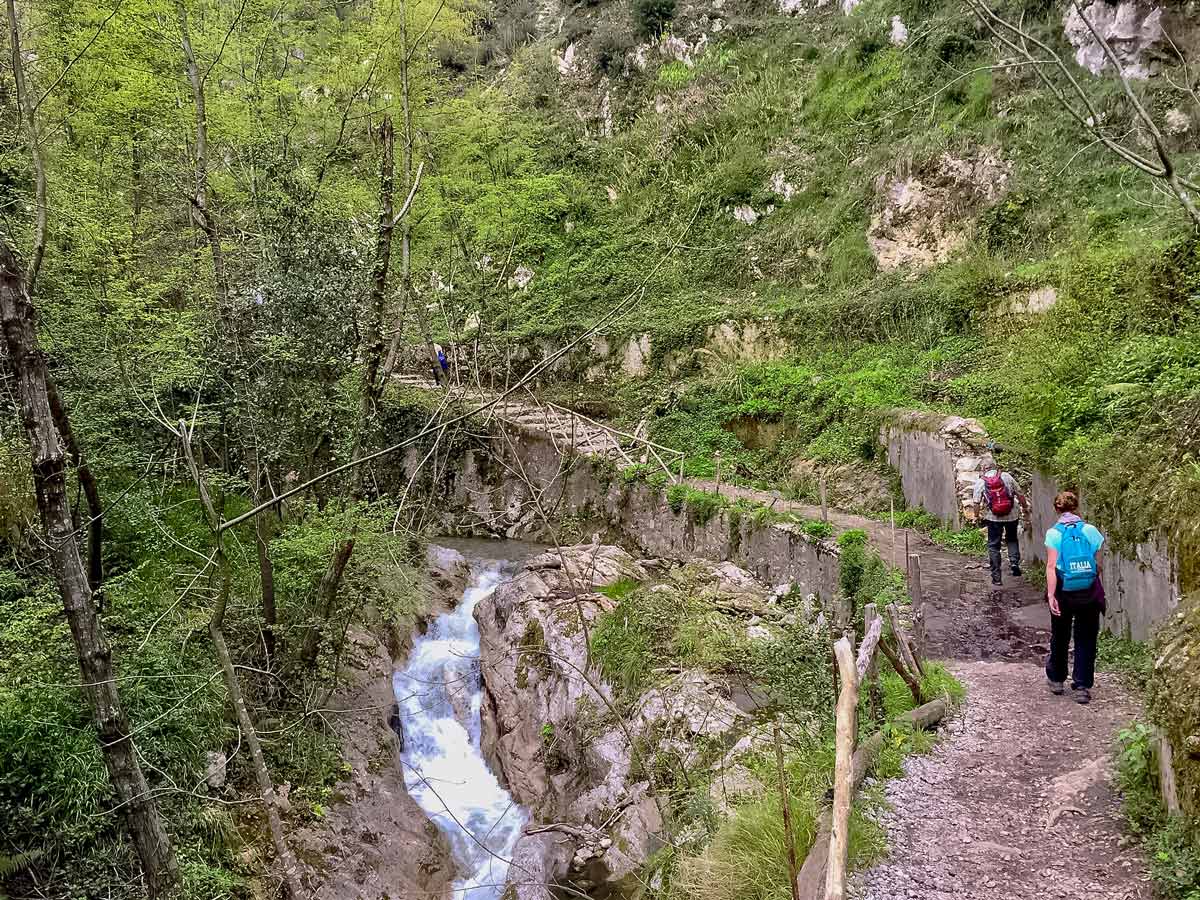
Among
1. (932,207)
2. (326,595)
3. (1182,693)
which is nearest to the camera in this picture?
(1182,693)

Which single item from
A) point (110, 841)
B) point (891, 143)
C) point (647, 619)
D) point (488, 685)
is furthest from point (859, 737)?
point (891, 143)

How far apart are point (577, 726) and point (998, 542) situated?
18.6ft

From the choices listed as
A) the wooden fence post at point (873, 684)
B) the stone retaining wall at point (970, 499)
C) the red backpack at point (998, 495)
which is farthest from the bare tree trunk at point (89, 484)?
the red backpack at point (998, 495)

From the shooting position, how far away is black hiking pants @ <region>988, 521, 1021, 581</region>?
913 cm

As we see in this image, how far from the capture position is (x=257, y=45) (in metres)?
10.7

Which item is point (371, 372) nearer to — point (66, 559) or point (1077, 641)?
point (66, 559)

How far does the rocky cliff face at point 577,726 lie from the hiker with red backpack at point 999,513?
3234 mm

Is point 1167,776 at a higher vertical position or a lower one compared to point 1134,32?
lower

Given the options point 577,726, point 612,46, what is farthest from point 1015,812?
point 612,46

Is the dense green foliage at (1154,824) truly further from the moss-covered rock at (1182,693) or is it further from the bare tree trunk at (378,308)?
the bare tree trunk at (378,308)

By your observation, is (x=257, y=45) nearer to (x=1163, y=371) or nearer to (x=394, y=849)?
(x=394, y=849)

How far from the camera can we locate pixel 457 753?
10875 mm

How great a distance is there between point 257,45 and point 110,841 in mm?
10111

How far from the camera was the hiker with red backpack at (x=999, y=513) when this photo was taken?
8.93 m
